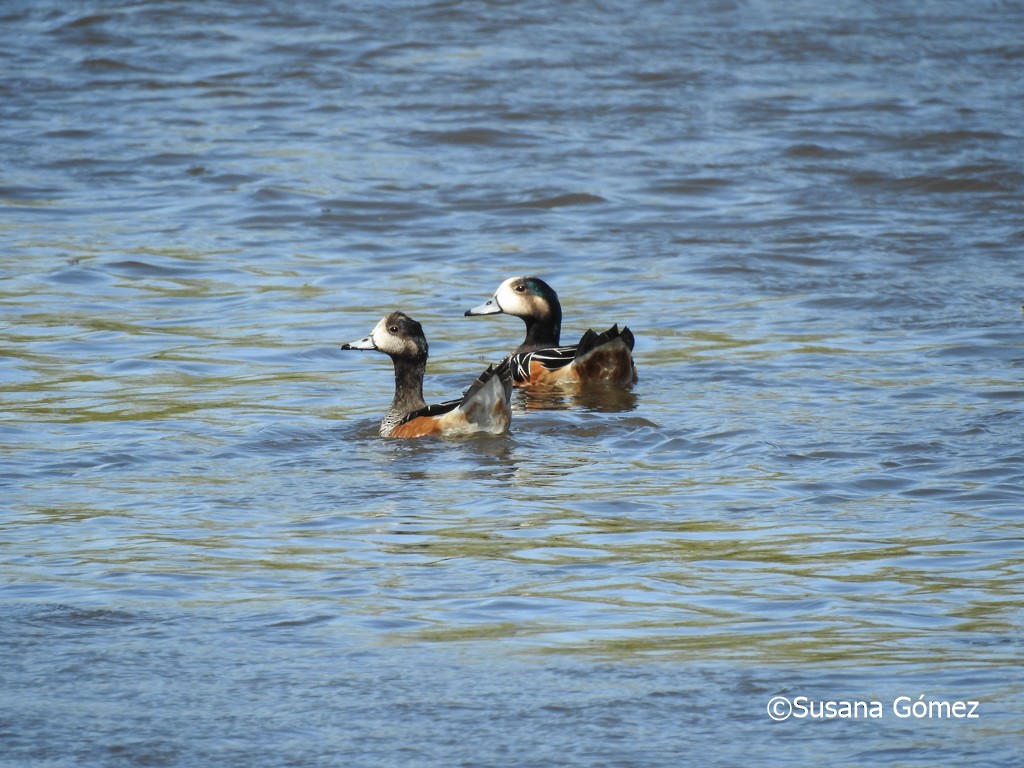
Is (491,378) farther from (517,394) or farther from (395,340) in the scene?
(517,394)

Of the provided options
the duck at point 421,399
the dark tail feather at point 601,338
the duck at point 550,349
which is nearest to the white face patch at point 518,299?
the duck at point 550,349

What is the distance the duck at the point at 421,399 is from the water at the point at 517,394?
0.84 feet

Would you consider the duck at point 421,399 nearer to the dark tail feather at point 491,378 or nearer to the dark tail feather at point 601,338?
the dark tail feather at point 491,378

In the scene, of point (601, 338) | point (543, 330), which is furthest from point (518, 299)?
point (601, 338)

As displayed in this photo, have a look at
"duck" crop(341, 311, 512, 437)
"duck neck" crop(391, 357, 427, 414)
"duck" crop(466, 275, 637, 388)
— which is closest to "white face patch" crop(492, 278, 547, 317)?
"duck" crop(466, 275, 637, 388)

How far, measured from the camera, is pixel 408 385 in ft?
33.5

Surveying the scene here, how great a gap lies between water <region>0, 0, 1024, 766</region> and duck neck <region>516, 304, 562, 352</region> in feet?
1.86

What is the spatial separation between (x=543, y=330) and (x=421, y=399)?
245 cm

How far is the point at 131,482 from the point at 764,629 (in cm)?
362

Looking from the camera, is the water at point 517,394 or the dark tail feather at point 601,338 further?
the dark tail feather at point 601,338

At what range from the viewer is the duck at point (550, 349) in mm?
10977

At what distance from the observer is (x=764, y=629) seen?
20.1 feet

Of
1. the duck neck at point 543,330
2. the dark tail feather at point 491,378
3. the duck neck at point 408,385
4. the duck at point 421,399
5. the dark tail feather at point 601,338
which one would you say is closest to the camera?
the dark tail feather at point 491,378

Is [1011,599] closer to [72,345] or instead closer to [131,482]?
[131,482]
